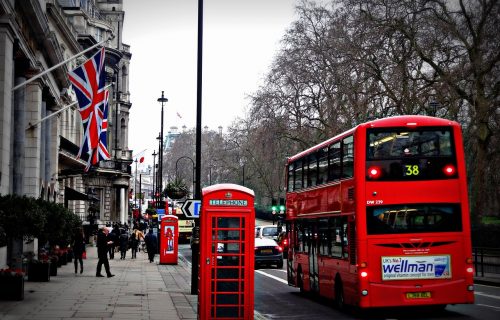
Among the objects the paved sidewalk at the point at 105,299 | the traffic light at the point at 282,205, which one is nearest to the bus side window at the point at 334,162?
the paved sidewalk at the point at 105,299

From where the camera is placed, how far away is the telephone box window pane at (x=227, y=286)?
1582 cm

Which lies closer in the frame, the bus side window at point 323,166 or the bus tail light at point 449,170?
the bus tail light at point 449,170

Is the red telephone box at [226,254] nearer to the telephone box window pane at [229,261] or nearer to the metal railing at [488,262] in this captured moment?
the telephone box window pane at [229,261]

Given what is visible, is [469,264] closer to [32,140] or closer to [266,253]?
[32,140]

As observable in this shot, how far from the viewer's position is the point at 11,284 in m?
20.0

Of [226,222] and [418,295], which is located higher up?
[226,222]

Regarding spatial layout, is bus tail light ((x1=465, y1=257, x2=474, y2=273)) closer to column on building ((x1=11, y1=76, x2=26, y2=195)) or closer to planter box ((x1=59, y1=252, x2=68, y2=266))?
column on building ((x1=11, y1=76, x2=26, y2=195))

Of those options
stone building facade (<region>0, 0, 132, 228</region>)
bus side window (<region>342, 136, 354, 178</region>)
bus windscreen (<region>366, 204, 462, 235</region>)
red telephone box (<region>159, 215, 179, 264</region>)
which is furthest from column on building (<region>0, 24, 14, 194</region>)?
red telephone box (<region>159, 215, 179, 264</region>)

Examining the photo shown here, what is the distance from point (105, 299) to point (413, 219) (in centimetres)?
850

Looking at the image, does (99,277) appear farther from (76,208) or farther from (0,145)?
(76,208)

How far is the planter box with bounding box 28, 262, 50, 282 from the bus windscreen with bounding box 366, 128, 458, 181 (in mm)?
14055

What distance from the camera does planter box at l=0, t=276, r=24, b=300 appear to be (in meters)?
20.0

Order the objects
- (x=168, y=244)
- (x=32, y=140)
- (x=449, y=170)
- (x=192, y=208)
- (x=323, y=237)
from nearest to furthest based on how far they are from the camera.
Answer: (x=449, y=170) → (x=323, y=237) → (x=192, y=208) → (x=32, y=140) → (x=168, y=244)

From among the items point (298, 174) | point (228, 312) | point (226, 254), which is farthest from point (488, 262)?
point (226, 254)
